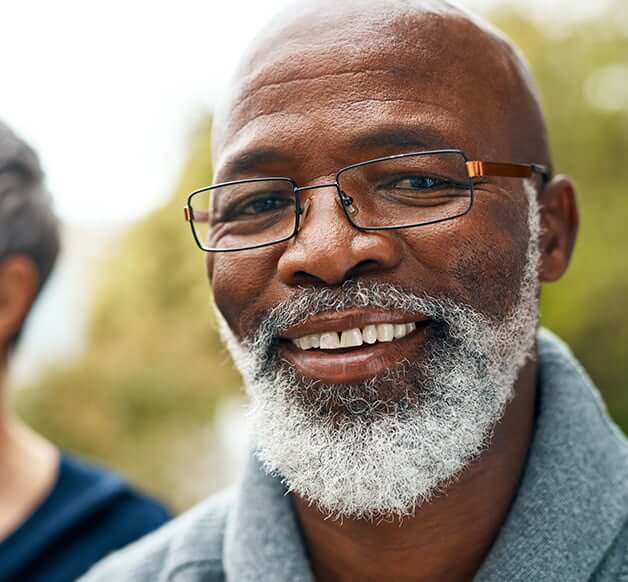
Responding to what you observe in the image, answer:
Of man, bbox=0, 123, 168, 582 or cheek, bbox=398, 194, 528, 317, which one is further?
man, bbox=0, 123, 168, 582

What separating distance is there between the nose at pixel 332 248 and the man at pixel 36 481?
1.72 metres

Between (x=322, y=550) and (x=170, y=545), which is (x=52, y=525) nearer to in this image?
(x=170, y=545)

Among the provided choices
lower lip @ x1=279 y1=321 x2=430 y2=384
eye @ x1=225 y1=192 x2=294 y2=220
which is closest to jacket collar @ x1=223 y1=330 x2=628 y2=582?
lower lip @ x1=279 y1=321 x2=430 y2=384

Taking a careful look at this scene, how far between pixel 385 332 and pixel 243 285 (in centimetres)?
39

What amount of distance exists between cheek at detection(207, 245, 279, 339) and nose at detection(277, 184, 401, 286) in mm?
102

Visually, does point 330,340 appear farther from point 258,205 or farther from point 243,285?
point 258,205

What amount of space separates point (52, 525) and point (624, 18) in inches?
363

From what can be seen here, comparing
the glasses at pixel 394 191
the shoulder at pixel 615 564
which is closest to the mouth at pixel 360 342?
the glasses at pixel 394 191

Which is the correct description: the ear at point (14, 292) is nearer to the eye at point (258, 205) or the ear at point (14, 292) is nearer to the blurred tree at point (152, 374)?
the eye at point (258, 205)

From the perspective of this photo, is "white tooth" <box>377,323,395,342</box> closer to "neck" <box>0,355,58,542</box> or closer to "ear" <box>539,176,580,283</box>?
"ear" <box>539,176,580,283</box>

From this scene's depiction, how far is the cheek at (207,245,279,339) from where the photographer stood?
80.7 inches

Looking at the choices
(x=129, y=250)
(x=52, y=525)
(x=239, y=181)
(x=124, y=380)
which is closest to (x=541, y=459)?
(x=239, y=181)

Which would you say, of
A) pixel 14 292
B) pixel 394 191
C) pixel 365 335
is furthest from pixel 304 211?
pixel 14 292

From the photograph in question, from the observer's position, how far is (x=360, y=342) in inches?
75.7
